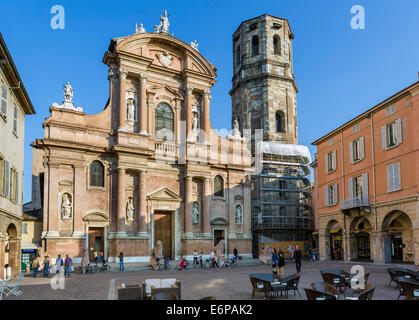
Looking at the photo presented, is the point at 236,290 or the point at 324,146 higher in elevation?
the point at 324,146

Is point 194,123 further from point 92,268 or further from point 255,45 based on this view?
point 255,45

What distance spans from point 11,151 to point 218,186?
18.5 m

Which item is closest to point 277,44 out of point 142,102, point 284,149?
point 284,149

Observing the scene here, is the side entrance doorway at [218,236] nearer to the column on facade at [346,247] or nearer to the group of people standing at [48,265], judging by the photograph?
the column on facade at [346,247]

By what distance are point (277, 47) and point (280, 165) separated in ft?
42.2

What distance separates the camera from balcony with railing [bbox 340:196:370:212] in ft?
95.5

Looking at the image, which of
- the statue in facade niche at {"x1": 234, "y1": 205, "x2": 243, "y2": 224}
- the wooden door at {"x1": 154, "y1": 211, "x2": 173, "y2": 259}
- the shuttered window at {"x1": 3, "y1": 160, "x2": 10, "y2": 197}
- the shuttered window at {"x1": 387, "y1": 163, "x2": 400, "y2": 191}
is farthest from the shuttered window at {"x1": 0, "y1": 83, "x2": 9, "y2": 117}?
the shuttered window at {"x1": 387, "y1": 163, "x2": 400, "y2": 191}

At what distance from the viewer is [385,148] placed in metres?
27.6

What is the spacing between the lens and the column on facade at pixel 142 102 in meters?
31.5

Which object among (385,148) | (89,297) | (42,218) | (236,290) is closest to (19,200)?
(42,218)

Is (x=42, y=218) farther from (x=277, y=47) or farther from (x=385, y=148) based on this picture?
(x=277, y=47)

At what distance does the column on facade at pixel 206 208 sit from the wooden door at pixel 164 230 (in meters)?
2.65

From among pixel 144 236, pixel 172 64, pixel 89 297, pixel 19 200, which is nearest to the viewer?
pixel 89 297
